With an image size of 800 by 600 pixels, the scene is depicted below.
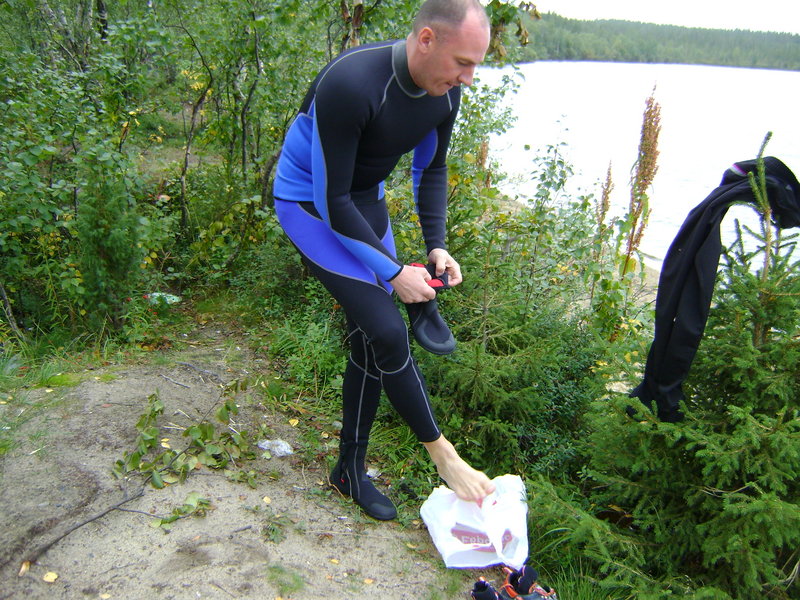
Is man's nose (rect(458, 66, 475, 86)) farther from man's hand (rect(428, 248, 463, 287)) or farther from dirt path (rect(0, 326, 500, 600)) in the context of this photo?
dirt path (rect(0, 326, 500, 600))

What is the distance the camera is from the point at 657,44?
2628 cm

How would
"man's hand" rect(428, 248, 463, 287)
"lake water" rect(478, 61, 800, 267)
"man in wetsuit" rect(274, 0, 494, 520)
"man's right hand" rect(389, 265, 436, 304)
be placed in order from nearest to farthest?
"man in wetsuit" rect(274, 0, 494, 520), "man's right hand" rect(389, 265, 436, 304), "man's hand" rect(428, 248, 463, 287), "lake water" rect(478, 61, 800, 267)

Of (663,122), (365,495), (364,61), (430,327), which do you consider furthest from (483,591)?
(663,122)

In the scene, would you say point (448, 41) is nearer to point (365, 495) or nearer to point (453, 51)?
point (453, 51)

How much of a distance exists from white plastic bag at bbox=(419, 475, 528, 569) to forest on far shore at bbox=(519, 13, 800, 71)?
20305mm

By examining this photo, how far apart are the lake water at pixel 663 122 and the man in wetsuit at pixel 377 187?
176 centimetres

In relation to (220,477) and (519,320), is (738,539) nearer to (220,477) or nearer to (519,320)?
(519,320)

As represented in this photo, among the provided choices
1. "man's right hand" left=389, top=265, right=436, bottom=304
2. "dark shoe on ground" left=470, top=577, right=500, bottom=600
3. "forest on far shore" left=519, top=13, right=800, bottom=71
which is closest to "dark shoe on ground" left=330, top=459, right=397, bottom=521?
"dark shoe on ground" left=470, top=577, right=500, bottom=600

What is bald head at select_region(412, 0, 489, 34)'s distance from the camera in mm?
1952

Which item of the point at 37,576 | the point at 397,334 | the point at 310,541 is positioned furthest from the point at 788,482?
the point at 37,576

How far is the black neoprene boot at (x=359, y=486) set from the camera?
2.72 m

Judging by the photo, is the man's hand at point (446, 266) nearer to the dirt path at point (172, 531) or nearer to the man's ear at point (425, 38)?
the man's ear at point (425, 38)

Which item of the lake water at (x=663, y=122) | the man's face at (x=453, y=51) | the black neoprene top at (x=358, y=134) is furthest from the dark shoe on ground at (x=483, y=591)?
the lake water at (x=663, y=122)

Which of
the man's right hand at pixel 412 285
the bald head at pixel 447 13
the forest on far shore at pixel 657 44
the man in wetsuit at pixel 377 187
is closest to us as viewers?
the bald head at pixel 447 13
